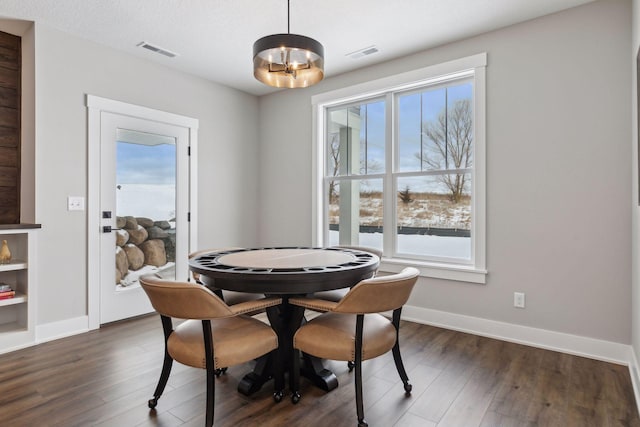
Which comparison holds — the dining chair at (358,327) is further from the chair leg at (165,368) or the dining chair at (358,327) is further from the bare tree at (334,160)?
the bare tree at (334,160)

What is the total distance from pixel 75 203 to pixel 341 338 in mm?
2847

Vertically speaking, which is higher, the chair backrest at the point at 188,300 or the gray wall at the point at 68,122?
the gray wall at the point at 68,122

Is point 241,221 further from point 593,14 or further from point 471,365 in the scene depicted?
point 593,14

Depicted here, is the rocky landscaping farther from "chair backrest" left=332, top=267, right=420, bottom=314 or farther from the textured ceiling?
"chair backrest" left=332, top=267, right=420, bottom=314

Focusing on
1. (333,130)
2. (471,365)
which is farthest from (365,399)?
(333,130)

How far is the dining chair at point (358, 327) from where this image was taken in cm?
178

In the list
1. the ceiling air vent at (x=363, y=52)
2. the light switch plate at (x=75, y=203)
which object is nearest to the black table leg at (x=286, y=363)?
the light switch plate at (x=75, y=203)

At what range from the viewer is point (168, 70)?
4.03 metres

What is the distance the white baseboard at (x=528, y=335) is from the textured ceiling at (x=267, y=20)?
2.58 m

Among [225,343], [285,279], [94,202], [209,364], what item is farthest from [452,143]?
[94,202]

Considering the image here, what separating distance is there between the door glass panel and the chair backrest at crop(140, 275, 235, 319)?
88.1 inches

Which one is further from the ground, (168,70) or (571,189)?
(168,70)

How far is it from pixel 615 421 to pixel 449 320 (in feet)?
5.04

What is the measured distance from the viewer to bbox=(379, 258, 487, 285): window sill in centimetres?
325
